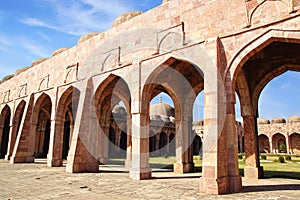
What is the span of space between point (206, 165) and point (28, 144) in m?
12.8

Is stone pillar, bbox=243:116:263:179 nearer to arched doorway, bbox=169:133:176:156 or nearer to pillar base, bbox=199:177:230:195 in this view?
pillar base, bbox=199:177:230:195

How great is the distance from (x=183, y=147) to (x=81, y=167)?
4.72 meters

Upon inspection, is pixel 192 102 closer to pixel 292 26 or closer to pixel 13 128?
pixel 292 26

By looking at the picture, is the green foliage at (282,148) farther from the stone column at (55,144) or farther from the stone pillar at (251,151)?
the stone column at (55,144)

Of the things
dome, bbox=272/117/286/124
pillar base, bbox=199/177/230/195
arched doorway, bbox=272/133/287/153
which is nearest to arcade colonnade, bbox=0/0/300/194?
pillar base, bbox=199/177/230/195

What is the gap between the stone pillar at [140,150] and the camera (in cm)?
881

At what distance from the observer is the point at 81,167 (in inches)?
430

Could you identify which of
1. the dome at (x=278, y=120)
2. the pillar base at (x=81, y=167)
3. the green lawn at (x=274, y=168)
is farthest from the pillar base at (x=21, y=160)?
the dome at (x=278, y=120)

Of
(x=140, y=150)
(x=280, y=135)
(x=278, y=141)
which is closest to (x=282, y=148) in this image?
(x=278, y=141)

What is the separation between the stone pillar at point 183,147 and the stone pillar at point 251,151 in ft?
8.66

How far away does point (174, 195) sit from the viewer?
239 inches

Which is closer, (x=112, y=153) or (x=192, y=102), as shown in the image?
(x=192, y=102)

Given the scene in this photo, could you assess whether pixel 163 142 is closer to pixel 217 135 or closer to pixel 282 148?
pixel 282 148

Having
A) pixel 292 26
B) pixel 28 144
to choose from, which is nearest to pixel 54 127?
pixel 28 144
